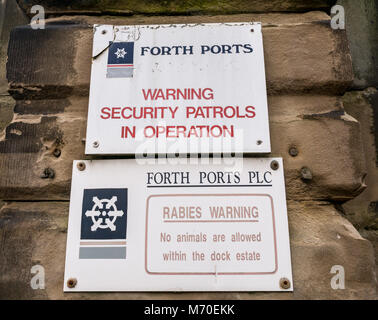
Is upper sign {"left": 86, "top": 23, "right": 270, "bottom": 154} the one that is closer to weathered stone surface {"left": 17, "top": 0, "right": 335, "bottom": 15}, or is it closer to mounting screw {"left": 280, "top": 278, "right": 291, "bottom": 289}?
weathered stone surface {"left": 17, "top": 0, "right": 335, "bottom": 15}

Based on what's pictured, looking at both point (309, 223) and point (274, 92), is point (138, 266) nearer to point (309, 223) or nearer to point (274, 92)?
point (309, 223)

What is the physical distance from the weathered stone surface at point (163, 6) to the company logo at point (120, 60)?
18 cm

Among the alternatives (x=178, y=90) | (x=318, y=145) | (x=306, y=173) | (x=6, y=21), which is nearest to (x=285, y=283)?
(x=306, y=173)

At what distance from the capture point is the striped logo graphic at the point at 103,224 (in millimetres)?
1003

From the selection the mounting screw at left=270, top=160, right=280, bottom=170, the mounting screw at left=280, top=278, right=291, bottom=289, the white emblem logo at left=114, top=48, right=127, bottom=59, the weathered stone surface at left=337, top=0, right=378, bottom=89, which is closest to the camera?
the mounting screw at left=280, top=278, right=291, bottom=289

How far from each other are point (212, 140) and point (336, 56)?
1.74ft

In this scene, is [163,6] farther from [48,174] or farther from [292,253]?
[292,253]

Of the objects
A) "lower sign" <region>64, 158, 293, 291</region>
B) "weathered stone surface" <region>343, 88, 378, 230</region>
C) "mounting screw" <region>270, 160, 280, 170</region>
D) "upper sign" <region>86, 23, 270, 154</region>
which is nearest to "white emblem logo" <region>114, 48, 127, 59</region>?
"upper sign" <region>86, 23, 270, 154</region>

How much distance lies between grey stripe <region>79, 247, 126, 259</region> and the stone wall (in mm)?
81

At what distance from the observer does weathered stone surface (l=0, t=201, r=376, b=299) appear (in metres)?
0.98

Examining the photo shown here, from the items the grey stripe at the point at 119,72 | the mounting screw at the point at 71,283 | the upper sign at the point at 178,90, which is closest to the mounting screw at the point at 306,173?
the upper sign at the point at 178,90

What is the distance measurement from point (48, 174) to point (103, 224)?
0.25 meters
